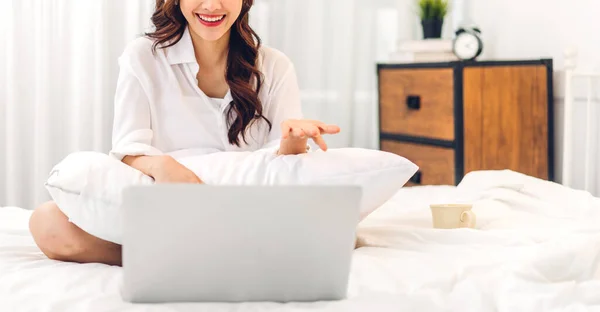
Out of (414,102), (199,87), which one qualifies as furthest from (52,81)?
(199,87)

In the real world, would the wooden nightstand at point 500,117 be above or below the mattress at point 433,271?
above

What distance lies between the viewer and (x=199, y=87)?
5.51 feet

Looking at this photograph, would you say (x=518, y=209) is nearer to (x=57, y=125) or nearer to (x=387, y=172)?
(x=387, y=172)

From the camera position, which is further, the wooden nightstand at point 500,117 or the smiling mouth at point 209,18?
the wooden nightstand at point 500,117

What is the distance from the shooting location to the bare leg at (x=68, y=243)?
4.47 ft

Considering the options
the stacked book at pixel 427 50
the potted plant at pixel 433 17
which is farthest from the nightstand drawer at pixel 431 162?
the potted plant at pixel 433 17

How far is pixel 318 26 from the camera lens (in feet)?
11.2

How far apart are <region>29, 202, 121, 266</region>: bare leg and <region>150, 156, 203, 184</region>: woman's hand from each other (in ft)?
0.49

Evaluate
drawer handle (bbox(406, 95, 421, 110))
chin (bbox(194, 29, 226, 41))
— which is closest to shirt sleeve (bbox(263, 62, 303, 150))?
chin (bbox(194, 29, 226, 41))

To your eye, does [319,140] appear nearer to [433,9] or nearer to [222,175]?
[222,175]

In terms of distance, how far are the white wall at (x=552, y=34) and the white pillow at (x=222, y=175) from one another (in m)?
1.54

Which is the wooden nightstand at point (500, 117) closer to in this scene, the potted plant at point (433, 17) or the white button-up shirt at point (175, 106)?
the potted plant at point (433, 17)

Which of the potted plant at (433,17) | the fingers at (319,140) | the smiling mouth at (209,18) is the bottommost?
the fingers at (319,140)

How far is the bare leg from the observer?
1.36m
